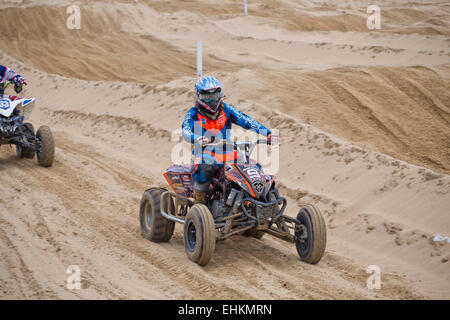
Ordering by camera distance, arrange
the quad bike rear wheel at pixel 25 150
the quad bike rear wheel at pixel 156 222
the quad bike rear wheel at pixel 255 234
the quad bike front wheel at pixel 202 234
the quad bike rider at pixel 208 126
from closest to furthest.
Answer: the quad bike front wheel at pixel 202 234, the quad bike rider at pixel 208 126, the quad bike rear wheel at pixel 156 222, the quad bike rear wheel at pixel 255 234, the quad bike rear wheel at pixel 25 150

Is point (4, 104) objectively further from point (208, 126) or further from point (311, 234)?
point (311, 234)

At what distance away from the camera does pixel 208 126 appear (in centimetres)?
697

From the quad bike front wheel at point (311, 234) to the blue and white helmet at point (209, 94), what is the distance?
178 centimetres

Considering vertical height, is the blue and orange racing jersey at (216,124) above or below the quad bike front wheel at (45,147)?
above

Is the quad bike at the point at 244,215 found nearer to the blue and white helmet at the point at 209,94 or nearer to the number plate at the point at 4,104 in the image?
the blue and white helmet at the point at 209,94

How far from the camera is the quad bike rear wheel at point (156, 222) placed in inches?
279

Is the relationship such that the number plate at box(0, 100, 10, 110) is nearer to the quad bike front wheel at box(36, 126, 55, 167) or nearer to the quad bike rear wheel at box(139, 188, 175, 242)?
the quad bike front wheel at box(36, 126, 55, 167)

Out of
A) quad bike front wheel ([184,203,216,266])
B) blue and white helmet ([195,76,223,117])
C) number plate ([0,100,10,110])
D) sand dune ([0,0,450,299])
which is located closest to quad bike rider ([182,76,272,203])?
blue and white helmet ([195,76,223,117])

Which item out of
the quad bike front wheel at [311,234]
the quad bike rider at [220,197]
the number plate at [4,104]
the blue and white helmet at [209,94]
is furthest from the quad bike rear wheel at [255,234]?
the number plate at [4,104]

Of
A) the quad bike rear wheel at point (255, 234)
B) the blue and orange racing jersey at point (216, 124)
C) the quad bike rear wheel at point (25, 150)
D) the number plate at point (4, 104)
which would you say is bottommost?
the quad bike rear wheel at point (255, 234)

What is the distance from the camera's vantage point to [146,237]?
7.36 metres

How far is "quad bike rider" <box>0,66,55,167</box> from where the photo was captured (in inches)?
423

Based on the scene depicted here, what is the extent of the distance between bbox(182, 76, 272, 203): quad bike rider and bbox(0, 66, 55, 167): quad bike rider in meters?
5.06

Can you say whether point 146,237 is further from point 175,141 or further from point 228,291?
point 175,141
